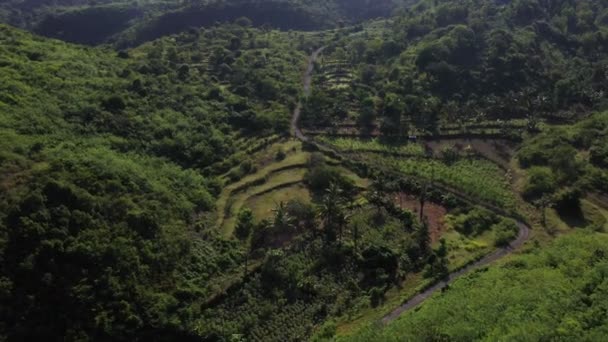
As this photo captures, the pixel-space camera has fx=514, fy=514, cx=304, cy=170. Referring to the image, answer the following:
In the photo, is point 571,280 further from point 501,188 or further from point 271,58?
point 271,58

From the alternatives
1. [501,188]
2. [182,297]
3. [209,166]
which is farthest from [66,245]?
[501,188]

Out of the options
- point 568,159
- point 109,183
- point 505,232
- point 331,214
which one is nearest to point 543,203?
point 505,232

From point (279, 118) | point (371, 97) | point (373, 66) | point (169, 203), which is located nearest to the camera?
point (169, 203)

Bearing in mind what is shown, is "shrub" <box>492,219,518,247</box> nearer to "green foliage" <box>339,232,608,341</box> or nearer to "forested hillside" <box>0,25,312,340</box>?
"green foliage" <box>339,232,608,341</box>

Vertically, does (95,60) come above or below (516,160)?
above

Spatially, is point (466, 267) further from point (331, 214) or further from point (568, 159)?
point (568, 159)

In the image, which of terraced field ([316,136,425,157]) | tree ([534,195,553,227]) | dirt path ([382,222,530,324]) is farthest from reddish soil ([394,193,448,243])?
terraced field ([316,136,425,157])

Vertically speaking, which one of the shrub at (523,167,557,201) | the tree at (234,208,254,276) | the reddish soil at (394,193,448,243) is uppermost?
the shrub at (523,167,557,201)

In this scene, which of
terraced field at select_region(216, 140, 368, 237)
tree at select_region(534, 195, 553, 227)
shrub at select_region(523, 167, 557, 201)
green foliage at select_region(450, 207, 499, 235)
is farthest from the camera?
shrub at select_region(523, 167, 557, 201)
